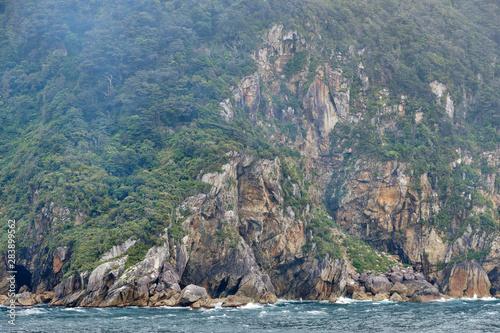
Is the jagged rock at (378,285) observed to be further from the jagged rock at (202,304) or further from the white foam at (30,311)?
the white foam at (30,311)

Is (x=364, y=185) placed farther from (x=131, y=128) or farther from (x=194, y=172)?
(x=131, y=128)

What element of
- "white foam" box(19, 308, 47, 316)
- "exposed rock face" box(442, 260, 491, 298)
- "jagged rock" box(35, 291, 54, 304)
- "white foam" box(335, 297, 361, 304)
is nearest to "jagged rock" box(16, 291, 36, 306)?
"jagged rock" box(35, 291, 54, 304)

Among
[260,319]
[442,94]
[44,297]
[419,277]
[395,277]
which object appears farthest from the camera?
[442,94]

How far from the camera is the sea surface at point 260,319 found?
56.6 meters

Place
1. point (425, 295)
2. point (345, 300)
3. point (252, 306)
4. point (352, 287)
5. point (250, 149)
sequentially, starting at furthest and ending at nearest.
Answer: point (250, 149)
point (352, 287)
point (425, 295)
point (345, 300)
point (252, 306)

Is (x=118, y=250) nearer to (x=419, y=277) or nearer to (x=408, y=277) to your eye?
(x=408, y=277)

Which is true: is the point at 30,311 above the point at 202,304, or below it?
above

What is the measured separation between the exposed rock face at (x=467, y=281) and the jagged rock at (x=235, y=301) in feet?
141

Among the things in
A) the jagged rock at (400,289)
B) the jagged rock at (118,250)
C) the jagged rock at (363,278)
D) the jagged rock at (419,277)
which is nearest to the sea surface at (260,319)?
the jagged rock at (118,250)

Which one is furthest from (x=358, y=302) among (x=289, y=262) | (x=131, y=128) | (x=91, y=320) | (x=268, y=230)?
(x=131, y=128)

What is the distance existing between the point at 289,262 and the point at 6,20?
324 ft

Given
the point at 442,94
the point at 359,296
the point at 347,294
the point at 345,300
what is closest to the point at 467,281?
the point at 359,296

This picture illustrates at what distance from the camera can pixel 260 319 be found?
214ft

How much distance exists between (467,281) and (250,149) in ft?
158
